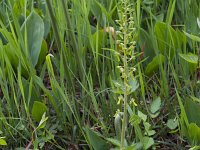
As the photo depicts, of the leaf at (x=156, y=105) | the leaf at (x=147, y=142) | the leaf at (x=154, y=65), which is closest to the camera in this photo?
the leaf at (x=147, y=142)

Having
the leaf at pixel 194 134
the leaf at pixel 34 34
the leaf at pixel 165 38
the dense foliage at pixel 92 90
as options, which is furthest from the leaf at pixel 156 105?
the leaf at pixel 34 34

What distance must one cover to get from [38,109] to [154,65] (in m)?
0.40

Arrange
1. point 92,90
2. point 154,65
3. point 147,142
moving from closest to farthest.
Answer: point 147,142, point 92,90, point 154,65

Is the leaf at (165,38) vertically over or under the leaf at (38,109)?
over

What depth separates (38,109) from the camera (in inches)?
57.6

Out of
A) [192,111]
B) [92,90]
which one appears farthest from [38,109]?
[192,111]

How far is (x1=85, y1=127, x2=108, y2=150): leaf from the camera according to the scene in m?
1.32

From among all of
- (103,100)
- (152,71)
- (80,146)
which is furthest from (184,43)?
(80,146)

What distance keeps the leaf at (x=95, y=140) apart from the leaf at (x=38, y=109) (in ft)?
0.66

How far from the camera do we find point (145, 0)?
1892 mm

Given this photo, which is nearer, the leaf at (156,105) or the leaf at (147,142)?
the leaf at (147,142)

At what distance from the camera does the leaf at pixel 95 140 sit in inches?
52.1

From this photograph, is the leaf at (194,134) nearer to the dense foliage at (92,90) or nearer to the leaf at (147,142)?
the dense foliage at (92,90)

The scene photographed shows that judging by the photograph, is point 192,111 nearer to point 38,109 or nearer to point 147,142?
point 147,142
